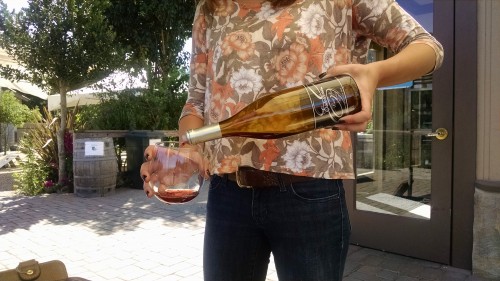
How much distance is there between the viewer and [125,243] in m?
4.57

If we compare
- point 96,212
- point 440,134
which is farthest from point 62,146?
point 440,134

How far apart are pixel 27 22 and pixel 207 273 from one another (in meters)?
7.77

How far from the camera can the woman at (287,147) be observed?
1.00 meters

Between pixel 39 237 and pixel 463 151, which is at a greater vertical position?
pixel 463 151

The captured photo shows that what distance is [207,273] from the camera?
118cm

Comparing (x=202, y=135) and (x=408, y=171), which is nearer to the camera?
(x=202, y=135)

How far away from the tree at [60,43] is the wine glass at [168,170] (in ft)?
23.9

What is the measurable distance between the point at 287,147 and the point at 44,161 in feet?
28.2

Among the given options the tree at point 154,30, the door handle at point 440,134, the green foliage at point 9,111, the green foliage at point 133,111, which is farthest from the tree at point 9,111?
the door handle at point 440,134

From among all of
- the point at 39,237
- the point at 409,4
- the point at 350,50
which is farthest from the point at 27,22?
the point at 350,50

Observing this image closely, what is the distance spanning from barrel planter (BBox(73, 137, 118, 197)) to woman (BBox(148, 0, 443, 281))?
678 cm

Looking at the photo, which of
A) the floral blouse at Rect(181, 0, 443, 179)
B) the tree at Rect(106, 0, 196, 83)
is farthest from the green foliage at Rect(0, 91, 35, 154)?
the floral blouse at Rect(181, 0, 443, 179)

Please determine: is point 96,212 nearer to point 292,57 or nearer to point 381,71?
point 292,57

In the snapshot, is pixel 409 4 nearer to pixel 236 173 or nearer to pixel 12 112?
pixel 236 173
